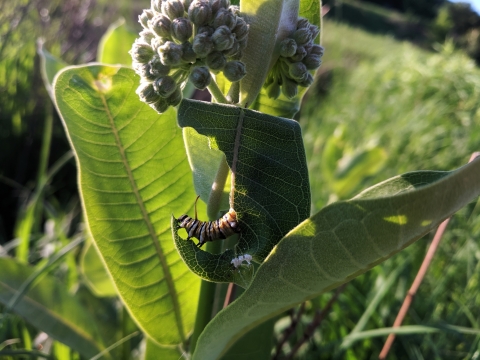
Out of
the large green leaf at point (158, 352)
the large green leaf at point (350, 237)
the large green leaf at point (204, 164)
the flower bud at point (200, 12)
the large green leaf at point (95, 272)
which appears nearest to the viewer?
the large green leaf at point (350, 237)

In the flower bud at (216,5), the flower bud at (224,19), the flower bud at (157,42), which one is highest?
the flower bud at (216,5)

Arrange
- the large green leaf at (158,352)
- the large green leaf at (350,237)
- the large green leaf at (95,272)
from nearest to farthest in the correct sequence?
the large green leaf at (350,237) < the large green leaf at (158,352) < the large green leaf at (95,272)

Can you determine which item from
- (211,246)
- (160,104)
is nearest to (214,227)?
(211,246)

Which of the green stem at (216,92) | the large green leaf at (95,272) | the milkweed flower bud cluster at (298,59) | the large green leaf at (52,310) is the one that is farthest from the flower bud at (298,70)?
the large green leaf at (95,272)

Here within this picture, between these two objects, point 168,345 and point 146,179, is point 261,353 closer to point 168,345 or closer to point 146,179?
point 168,345

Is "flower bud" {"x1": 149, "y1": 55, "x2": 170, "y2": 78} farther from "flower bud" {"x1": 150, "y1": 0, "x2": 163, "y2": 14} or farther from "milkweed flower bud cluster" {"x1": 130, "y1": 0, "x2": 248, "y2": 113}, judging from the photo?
"flower bud" {"x1": 150, "y1": 0, "x2": 163, "y2": 14}

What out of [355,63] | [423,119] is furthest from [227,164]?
[355,63]

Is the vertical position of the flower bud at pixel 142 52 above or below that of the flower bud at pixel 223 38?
below

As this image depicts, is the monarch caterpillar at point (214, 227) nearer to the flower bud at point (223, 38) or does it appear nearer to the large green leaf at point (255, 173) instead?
the large green leaf at point (255, 173)
